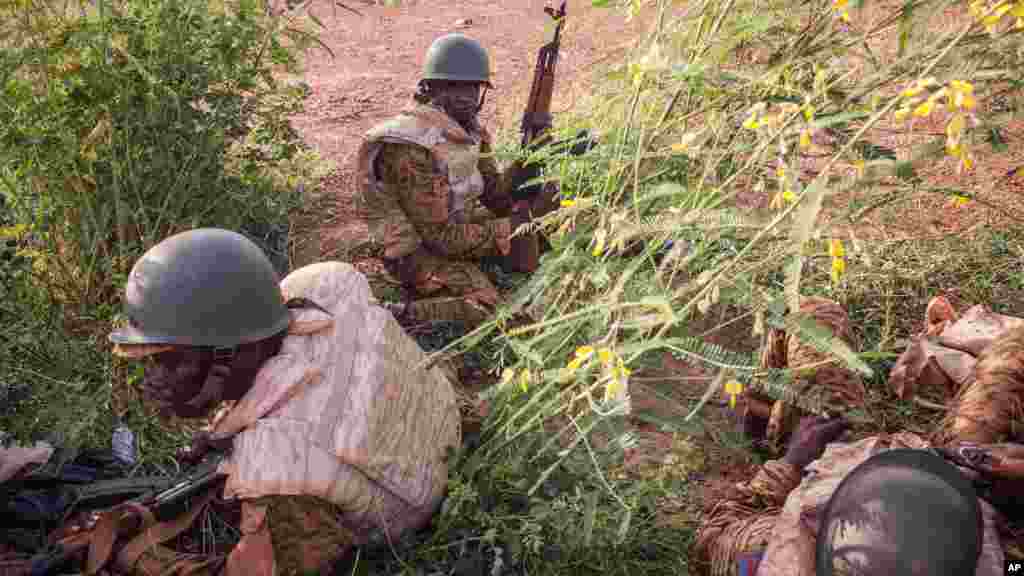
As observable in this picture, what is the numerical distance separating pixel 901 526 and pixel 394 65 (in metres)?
8.48

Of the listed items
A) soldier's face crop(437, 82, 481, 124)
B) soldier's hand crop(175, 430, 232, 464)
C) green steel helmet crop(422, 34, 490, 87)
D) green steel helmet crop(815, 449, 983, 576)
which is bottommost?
soldier's hand crop(175, 430, 232, 464)

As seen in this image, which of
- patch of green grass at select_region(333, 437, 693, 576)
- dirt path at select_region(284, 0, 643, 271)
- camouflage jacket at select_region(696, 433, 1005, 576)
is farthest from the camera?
dirt path at select_region(284, 0, 643, 271)

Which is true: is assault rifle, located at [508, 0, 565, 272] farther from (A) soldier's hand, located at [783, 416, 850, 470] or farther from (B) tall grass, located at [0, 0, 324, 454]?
(A) soldier's hand, located at [783, 416, 850, 470]

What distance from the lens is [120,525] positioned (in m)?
2.26

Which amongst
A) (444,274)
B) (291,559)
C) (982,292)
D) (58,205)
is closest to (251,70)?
(58,205)

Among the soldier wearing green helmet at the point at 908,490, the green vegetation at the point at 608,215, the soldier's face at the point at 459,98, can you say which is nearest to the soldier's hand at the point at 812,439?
the soldier wearing green helmet at the point at 908,490

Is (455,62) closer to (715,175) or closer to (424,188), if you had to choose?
(424,188)

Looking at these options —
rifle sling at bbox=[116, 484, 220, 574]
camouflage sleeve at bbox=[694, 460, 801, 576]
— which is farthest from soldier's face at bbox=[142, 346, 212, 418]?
camouflage sleeve at bbox=[694, 460, 801, 576]

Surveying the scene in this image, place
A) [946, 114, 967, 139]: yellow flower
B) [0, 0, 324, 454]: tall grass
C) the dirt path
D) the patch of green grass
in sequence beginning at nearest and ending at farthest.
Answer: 1. [946, 114, 967, 139]: yellow flower
2. the patch of green grass
3. [0, 0, 324, 454]: tall grass
4. the dirt path

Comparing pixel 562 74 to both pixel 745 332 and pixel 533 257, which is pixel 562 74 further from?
pixel 745 332

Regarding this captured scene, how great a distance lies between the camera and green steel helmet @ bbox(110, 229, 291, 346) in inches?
85.7

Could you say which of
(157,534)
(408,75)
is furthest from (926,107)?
(408,75)

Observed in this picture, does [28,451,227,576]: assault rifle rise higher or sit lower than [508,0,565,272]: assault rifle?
lower

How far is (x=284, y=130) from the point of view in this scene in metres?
4.23
